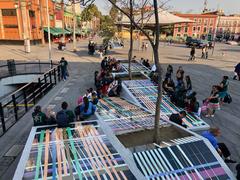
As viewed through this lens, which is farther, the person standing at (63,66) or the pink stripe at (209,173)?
the person standing at (63,66)

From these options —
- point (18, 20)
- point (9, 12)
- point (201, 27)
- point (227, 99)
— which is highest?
point (201, 27)

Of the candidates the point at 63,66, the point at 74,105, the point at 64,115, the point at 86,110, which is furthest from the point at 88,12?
the point at 63,66

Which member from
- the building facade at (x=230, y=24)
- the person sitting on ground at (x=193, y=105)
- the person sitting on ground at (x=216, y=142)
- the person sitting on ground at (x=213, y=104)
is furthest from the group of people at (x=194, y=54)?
the building facade at (x=230, y=24)

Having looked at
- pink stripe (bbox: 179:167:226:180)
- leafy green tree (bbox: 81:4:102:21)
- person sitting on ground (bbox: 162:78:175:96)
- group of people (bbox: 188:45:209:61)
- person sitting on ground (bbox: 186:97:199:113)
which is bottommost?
pink stripe (bbox: 179:167:226:180)

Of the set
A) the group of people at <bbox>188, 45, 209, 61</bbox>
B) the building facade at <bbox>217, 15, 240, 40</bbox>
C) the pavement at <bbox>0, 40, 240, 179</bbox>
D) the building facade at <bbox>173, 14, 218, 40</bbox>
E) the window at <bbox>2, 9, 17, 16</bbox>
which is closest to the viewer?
the pavement at <bbox>0, 40, 240, 179</bbox>

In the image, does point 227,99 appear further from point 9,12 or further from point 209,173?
point 9,12

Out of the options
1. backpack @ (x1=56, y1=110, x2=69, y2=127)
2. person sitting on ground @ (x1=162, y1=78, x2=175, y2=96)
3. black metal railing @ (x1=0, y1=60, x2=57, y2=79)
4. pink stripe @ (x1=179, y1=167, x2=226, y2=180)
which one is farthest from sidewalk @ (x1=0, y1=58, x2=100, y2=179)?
person sitting on ground @ (x1=162, y1=78, x2=175, y2=96)

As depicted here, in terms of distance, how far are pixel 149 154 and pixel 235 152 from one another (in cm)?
306

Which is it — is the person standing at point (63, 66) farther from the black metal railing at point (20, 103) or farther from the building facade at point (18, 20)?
the building facade at point (18, 20)

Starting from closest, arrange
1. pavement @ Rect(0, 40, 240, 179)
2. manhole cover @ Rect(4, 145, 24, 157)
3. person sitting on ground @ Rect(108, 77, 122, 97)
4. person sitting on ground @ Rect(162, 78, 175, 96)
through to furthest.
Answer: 1. manhole cover @ Rect(4, 145, 24, 157)
2. pavement @ Rect(0, 40, 240, 179)
3. person sitting on ground @ Rect(162, 78, 175, 96)
4. person sitting on ground @ Rect(108, 77, 122, 97)

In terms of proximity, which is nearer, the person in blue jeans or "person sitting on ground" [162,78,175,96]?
the person in blue jeans

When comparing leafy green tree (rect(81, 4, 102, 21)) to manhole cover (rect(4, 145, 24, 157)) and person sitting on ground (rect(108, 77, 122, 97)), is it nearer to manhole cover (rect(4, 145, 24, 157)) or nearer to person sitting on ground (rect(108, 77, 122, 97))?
person sitting on ground (rect(108, 77, 122, 97))

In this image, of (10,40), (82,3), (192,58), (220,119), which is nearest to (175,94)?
(220,119)

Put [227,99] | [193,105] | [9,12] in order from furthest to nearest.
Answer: [9,12] < [227,99] < [193,105]
